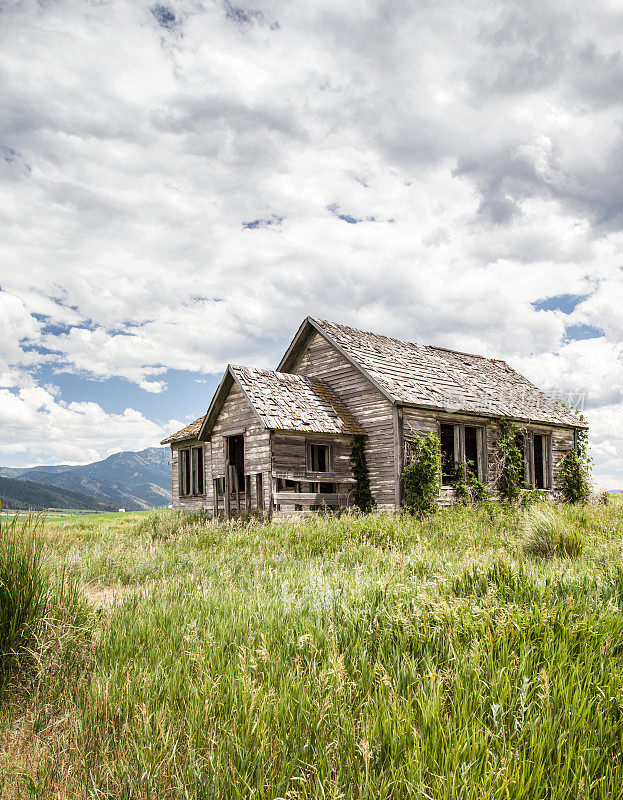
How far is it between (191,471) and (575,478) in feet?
57.3

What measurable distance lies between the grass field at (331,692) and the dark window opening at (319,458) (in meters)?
12.8

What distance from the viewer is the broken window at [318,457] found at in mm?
19328

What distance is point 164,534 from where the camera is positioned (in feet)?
46.5

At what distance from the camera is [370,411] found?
19.8m

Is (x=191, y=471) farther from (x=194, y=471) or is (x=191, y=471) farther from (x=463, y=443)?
(x=463, y=443)

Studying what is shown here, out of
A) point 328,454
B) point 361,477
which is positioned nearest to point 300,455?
point 328,454

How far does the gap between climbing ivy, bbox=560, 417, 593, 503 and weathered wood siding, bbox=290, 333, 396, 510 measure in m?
10.2

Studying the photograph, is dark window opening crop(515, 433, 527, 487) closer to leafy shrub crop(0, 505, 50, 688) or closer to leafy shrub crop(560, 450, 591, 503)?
leafy shrub crop(560, 450, 591, 503)

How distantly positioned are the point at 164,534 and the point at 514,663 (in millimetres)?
11529

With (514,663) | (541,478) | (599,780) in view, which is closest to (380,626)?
(514,663)

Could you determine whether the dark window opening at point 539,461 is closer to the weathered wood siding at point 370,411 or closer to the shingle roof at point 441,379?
the shingle roof at point 441,379

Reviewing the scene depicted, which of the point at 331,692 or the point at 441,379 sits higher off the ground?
the point at 441,379

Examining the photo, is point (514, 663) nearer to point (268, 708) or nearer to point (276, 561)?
point (268, 708)

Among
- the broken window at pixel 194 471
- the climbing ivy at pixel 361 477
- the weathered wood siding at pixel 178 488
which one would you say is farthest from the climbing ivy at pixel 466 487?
the broken window at pixel 194 471
